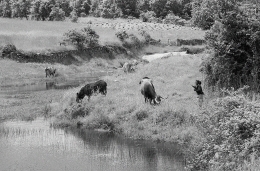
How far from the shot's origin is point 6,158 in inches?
636

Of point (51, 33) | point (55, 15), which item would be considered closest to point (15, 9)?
point (55, 15)

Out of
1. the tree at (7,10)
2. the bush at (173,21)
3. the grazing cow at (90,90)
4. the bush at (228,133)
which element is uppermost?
the bush at (228,133)

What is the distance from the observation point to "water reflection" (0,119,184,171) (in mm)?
15250

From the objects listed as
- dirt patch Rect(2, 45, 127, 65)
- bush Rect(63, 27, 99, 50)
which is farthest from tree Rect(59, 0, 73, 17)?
bush Rect(63, 27, 99, 50)

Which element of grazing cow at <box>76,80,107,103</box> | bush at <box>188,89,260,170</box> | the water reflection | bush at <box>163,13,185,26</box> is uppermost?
bush at <box>188,89,260,170</box>

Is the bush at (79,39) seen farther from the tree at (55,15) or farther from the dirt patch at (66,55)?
the tree at (55,15)

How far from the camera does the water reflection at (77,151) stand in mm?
15250

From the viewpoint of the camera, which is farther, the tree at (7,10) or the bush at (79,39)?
the tree at (7,10)

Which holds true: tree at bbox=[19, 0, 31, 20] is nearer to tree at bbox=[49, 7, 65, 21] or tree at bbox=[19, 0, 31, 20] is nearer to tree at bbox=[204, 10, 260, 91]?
tree at bbox=[49, 7, 65, 21]

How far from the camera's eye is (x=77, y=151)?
1728 cm

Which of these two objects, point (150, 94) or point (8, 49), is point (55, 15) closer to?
point (8, 49)

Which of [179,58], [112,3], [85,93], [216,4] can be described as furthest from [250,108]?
[112,3]

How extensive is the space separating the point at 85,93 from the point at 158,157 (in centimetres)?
881

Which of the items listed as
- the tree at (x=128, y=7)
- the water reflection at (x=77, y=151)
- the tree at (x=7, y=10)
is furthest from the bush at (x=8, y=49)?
the tree at (x=128, y=7)
